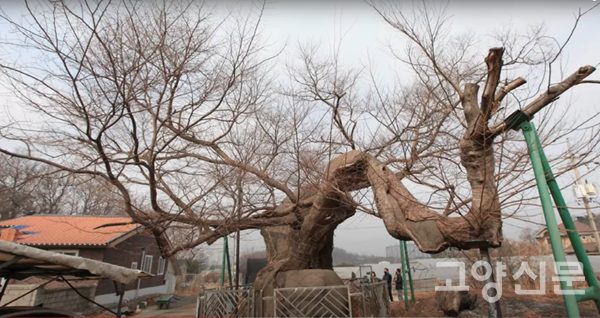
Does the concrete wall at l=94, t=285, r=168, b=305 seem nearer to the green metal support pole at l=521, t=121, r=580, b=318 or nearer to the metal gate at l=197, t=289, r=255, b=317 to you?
the metal gate at l=197, t=289, r=255, b=317

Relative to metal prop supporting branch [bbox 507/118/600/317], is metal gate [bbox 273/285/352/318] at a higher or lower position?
lower

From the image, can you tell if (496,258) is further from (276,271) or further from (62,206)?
(62,206)

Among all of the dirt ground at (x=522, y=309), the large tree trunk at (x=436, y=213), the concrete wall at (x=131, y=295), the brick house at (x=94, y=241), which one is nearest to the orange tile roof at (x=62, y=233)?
the brick house at (x=94, y=241)

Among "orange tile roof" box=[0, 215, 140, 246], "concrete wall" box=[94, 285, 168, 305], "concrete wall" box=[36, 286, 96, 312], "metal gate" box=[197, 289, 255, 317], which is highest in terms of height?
"orange tile roof" box=[0, 215, 140, 246]

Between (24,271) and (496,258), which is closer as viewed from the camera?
(24,271)

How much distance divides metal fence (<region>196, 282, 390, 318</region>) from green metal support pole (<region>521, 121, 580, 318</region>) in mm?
3963

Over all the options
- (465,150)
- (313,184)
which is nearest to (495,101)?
(465,150)

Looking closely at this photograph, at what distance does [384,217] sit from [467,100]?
75.9 inches

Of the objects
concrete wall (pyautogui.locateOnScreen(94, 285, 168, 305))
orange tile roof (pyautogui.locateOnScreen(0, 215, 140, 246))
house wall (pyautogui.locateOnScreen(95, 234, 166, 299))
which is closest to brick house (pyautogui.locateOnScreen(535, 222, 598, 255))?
house wall (pyautogui.locateOnScreen(95, 234, 166, 299))

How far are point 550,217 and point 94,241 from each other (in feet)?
49.7

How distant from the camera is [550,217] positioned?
10.7 ft

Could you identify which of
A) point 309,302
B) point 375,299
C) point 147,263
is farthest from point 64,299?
point 375,299

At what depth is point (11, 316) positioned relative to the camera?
3.52 m

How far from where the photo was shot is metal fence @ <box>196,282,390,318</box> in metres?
6.46
